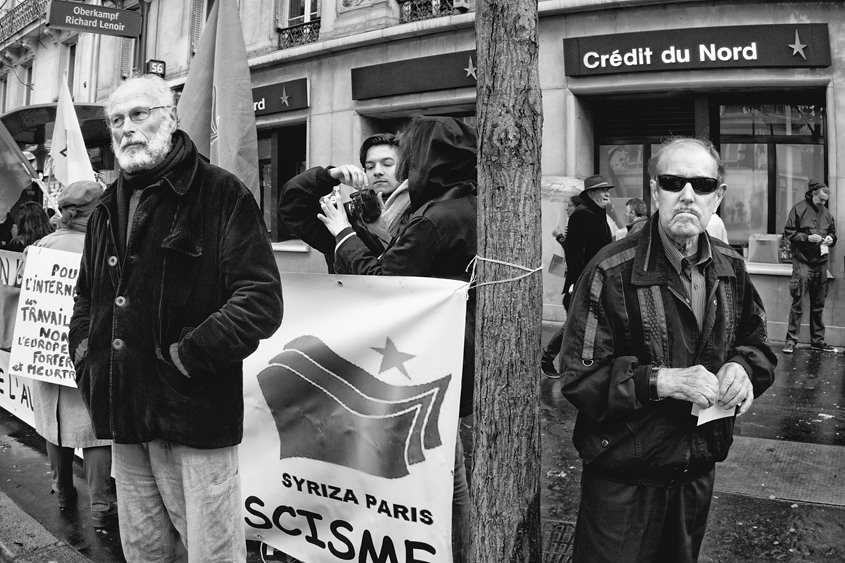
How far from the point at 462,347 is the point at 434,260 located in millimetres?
375

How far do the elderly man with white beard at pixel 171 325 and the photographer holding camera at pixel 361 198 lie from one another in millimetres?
797

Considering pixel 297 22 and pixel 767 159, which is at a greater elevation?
pixel 297 22

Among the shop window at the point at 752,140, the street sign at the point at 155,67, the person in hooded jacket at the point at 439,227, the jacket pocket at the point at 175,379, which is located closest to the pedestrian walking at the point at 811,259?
the shop window at the point at 752,140

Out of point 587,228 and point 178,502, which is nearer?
point 178,502

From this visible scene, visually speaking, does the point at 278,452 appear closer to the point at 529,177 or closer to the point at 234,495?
the point at 234,495

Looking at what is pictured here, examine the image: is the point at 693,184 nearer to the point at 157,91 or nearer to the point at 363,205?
the point at 363,205

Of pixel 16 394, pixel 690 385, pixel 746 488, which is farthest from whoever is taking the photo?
pixel 16 394

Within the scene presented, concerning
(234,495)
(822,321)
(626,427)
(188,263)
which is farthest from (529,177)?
(822,321)

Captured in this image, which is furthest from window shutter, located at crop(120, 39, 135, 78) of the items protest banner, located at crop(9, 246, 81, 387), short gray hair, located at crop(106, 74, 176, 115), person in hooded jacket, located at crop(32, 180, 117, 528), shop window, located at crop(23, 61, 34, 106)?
short gray hair, located at crop(106, 74, 176, 115)

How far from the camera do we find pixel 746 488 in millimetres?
4637

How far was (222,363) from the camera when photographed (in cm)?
257

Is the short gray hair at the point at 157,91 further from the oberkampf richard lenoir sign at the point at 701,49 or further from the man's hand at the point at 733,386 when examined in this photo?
the oberkampf richard lenoir sign at the point at 701,49

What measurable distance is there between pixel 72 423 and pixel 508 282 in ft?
10.1

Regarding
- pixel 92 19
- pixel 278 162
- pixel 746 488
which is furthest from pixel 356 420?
pixel 278 162
